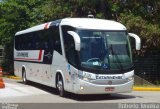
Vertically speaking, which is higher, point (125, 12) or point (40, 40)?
point (125, 12)

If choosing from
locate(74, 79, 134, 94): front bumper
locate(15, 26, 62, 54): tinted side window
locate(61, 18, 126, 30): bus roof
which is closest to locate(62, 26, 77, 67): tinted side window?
locate(61, 18, 126, 30): bus roof

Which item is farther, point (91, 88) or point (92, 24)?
point (92, 24)

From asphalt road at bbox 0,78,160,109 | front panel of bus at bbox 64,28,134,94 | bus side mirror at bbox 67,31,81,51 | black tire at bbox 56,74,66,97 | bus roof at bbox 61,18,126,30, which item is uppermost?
bus roof at bbox 61,18,126,30

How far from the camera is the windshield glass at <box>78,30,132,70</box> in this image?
17.1 m

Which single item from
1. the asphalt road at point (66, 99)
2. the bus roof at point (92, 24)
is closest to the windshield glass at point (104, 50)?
the bus roof at point (92, 24)

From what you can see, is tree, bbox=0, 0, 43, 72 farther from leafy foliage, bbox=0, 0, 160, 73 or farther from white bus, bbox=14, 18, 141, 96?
white bus, bbox=14, 18, 141, 96

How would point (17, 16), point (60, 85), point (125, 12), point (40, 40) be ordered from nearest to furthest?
point (60, 85) → point (40, 40) → point (125, 12) → point (17, 16)

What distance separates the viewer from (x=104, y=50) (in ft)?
56.7

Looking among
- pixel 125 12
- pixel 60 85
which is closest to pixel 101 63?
pixel 60 85

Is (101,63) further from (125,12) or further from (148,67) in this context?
(125,12)

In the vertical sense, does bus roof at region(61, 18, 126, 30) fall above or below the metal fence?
above

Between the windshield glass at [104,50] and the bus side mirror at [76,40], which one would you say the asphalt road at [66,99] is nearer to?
the windshield glass at [104,50]

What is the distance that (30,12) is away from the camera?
128 feet

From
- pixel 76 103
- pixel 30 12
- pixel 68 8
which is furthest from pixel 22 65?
pixel 30 12
